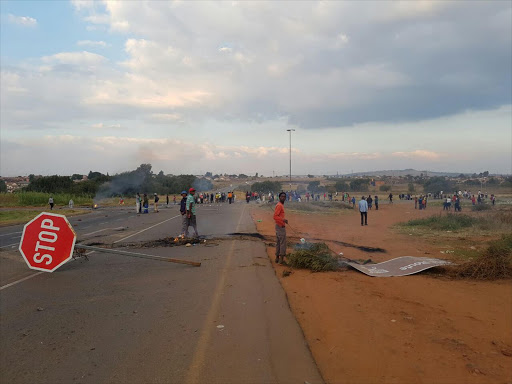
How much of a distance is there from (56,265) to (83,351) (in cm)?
458

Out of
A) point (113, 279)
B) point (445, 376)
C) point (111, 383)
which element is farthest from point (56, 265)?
point (445, 376)

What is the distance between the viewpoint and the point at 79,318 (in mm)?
5781

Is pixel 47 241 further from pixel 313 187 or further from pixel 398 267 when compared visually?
pixel 313 187

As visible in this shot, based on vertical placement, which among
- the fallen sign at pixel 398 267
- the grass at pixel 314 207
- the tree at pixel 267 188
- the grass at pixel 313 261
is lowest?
the grass at pixel 314 207

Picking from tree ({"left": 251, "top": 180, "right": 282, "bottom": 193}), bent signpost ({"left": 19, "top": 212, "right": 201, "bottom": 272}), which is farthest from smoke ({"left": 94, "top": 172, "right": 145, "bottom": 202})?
bent signpost ({"left": 19, "top": 212, "right": 201, "bottom": 272})

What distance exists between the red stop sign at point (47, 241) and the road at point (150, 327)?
0.36 meters

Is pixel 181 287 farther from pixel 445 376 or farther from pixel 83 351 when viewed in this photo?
pixel 445 376

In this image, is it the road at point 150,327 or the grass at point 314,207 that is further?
the grass at point 314,207

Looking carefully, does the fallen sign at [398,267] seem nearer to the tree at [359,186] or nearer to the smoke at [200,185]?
the smoke at [200,185]

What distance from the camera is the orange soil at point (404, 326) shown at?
408cm

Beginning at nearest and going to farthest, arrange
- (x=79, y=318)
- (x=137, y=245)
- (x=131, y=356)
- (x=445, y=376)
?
(x=445, y=376)
(x=131, y=356)
(x=79, y=318)
(x=137, y=245)

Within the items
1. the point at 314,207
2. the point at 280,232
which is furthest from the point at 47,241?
the point at 314,207

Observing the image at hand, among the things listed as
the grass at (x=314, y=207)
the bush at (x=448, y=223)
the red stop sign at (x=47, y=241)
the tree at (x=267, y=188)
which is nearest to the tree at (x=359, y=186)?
the tree at (x=267, y=188)

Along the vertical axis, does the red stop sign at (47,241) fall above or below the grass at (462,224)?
above
